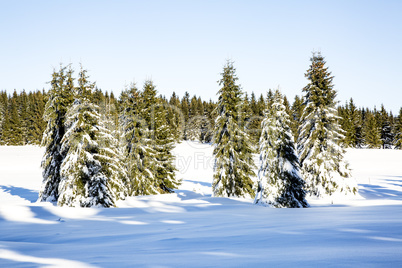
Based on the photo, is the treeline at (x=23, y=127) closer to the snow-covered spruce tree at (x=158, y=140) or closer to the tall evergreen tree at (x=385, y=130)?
the snow-covered spruce tree at (x=158, y=140)

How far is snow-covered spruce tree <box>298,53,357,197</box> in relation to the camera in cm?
2561

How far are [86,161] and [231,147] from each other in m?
13.2

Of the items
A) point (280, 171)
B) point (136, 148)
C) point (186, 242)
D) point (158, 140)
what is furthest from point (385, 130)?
point (186, 242)

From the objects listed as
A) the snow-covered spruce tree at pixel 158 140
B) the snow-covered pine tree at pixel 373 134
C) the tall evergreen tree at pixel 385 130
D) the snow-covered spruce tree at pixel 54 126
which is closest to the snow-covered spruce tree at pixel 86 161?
the snow-covered spruce tree at pixel 54 126

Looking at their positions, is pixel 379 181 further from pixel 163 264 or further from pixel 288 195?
pixel 163 264

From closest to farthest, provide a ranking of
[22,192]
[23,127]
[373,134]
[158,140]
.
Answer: [158,140] → [22,192] → [373,134] → [23,127]

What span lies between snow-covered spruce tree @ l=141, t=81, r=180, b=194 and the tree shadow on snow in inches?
551

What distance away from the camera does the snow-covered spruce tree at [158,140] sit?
2959cm

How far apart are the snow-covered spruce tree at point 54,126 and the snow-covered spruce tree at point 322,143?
22999 mm

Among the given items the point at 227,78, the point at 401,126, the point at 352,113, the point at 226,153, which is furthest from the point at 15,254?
the point at 401,126

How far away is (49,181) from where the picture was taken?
78.8 feet

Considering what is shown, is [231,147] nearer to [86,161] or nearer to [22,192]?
[86,161]

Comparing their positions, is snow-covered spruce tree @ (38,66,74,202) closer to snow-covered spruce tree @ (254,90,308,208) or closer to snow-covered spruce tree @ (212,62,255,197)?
snow-covered spruce tree @ (212,62,255,197)

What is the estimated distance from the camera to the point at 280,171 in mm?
17531
